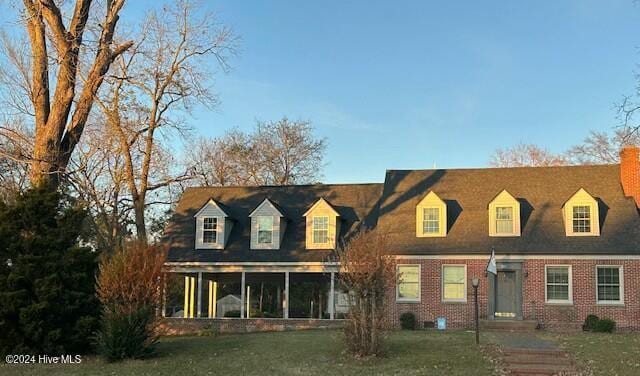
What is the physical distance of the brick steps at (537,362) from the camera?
1438 centimetres

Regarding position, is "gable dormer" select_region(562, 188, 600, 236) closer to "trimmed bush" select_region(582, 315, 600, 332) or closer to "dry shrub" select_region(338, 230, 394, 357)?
"trimmed bush" select_region(582, 315, 600, 332)

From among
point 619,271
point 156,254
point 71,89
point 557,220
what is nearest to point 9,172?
point 71,89

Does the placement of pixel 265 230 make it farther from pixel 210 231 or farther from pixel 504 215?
pixel 504 215

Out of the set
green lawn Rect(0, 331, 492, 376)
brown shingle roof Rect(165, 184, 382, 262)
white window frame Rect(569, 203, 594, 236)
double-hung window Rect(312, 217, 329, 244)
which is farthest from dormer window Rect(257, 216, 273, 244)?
white window frame Rect(569, 203, 594, 236)

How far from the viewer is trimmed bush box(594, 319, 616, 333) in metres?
23.9

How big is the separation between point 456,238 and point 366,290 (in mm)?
12080

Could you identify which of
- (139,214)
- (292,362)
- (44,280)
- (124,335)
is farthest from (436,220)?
(44,280)

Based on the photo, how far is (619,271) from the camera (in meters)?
25.1

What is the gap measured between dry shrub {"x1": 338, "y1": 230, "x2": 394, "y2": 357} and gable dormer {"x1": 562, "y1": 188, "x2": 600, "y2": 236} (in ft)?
41.9

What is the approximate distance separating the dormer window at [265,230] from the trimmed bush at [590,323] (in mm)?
13049

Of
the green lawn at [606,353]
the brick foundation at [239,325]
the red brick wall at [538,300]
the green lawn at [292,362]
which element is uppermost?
the red brick wall at [538,300]

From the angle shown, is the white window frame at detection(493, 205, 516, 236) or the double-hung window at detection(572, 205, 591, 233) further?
the white window frame at detection(493, 205, 516, 236)

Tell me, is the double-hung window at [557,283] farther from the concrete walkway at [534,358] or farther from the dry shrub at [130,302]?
the dry shrub at [130,302]

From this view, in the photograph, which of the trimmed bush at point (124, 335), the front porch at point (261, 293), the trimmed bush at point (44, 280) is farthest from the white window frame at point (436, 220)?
the trimmed bush at point (124, 335)
